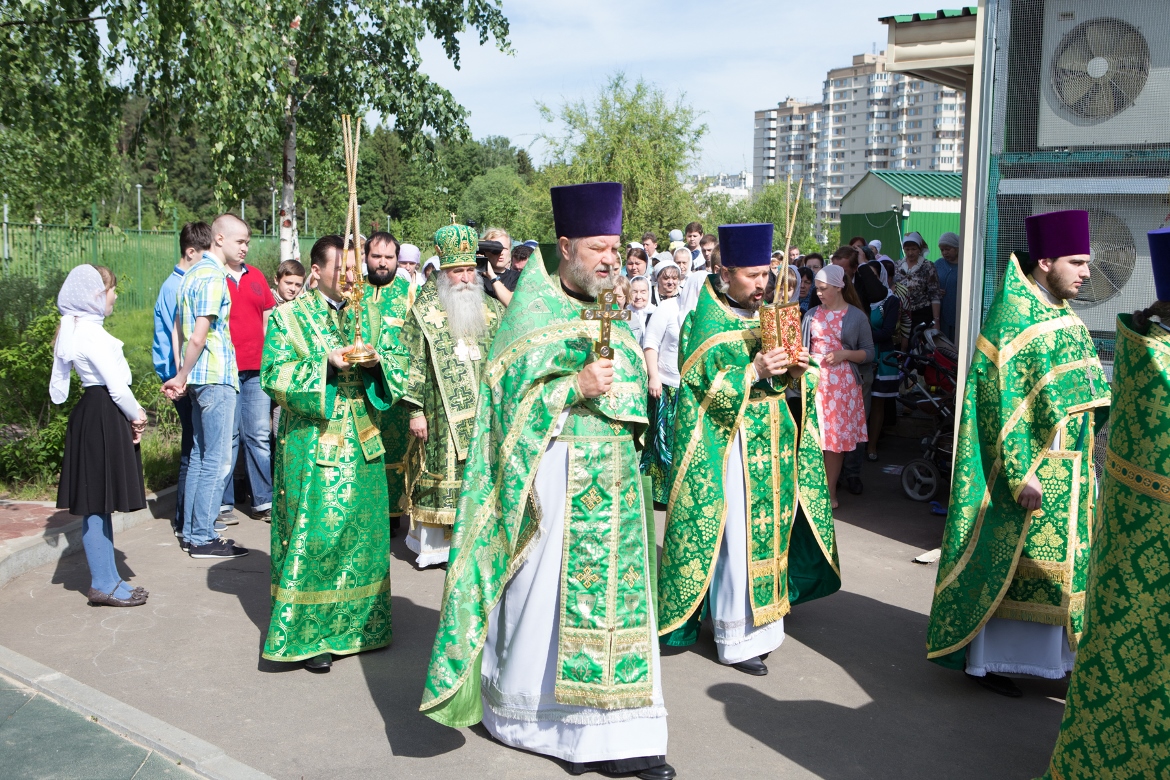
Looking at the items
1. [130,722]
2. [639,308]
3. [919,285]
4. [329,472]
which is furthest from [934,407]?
[130,722]

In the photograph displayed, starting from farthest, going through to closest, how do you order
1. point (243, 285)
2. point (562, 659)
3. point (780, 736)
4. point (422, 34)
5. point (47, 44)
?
point (422, 34) → point (47, 44) → point (243, 285) → point (780, 736) → point (562, 659)

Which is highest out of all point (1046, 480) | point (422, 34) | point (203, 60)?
point (422, 34)

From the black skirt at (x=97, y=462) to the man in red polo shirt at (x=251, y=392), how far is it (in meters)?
2.19

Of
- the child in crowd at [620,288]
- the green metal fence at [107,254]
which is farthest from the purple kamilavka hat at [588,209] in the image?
the green metal fence at [107,254]

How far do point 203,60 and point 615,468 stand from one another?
21.0 ft

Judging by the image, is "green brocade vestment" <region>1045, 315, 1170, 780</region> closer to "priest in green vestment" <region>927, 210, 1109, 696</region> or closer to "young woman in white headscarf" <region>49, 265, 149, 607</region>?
"priest in green vestment" <region>927, 210, 1109, 696</region>

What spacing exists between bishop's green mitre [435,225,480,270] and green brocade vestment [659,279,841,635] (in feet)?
6.73

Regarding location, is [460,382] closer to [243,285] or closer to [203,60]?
[243,285]

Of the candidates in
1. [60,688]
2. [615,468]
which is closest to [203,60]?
[60,688]

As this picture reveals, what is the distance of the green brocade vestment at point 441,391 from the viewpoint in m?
6.98

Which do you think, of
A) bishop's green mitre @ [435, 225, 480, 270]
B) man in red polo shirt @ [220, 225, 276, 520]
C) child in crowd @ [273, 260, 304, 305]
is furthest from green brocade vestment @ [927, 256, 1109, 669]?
man in red polo shirt @ [220, 225, 276, 520]

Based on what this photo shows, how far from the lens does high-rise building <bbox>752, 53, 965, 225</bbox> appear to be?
147000 millimetres

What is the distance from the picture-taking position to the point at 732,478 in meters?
5.37

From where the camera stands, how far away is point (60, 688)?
4.83m
